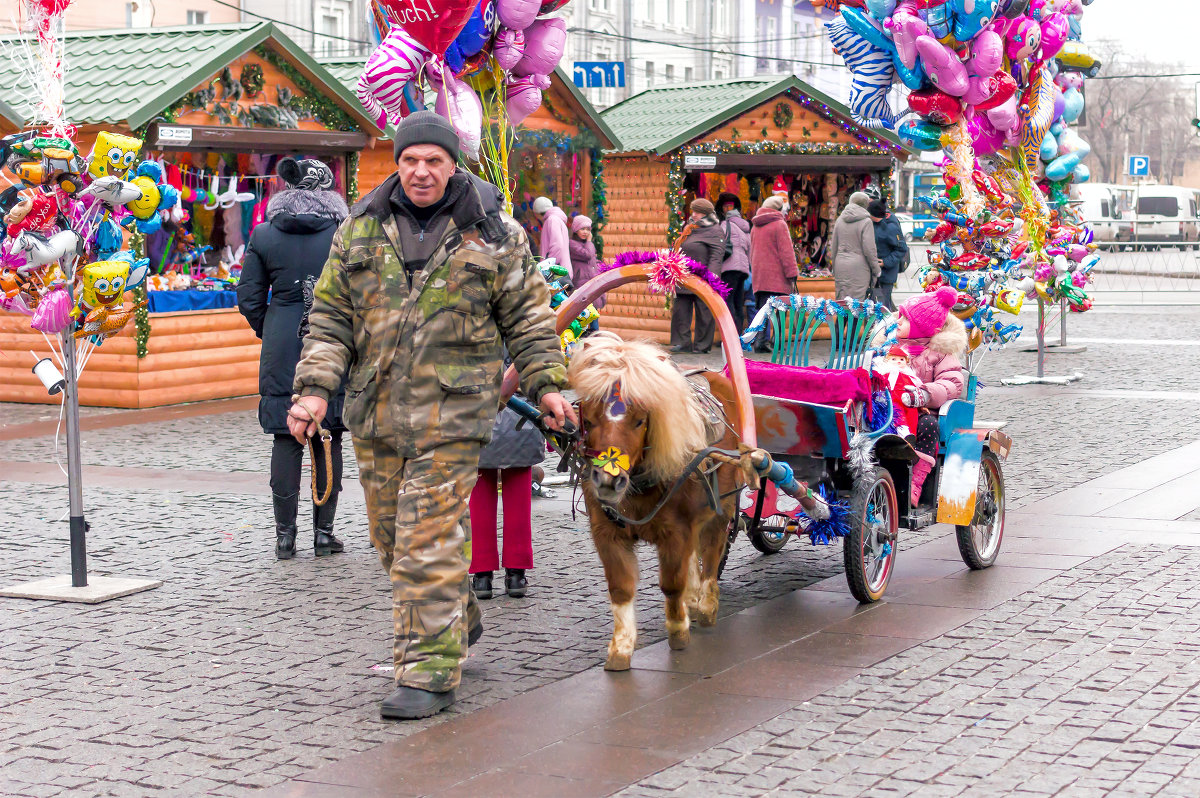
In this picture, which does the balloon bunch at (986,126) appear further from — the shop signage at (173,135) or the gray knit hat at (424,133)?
the gray knit hat at (424,133)

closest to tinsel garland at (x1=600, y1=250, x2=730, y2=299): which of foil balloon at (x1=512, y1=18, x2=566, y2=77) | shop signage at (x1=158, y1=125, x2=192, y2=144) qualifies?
foil balloon at (x1=512, y1=18, x2=566, y2=77)

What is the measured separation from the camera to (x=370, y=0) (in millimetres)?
8562

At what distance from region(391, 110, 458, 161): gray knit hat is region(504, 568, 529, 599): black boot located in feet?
7.79

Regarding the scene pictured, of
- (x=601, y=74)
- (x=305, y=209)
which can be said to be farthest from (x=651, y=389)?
(x=601, y=74)

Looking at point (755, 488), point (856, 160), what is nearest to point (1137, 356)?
point (856, 160)

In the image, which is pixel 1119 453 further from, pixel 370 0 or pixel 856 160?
pixel 856 160

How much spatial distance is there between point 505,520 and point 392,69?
9.09 ft

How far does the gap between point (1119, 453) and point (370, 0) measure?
19.8 ft

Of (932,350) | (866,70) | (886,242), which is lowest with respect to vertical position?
(932,350)

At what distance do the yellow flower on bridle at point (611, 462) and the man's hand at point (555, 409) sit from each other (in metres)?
0.18

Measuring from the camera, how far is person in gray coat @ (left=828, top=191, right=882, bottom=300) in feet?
55.8

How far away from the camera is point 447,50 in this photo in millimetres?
8328

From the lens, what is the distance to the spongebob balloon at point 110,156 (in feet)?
22.7

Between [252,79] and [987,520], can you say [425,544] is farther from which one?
[252,79]
